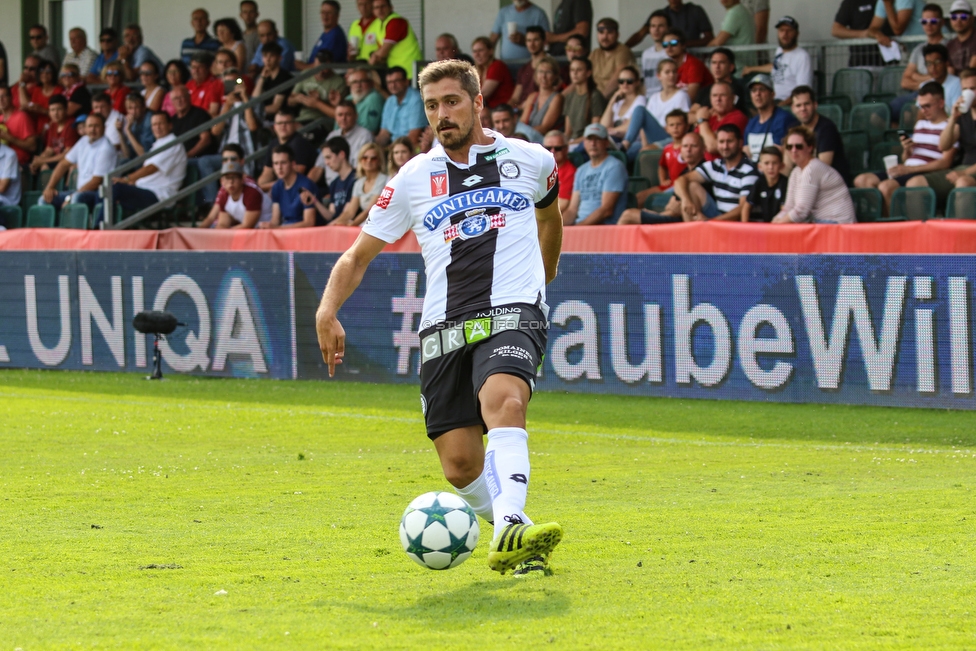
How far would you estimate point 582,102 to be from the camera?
1755 centimetres

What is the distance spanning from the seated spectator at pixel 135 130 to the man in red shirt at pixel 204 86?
0.78 metres

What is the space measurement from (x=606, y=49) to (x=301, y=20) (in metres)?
8.80

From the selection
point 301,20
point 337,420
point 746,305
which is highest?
point 301,20

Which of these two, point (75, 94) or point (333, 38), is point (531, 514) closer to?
point (333, 38)

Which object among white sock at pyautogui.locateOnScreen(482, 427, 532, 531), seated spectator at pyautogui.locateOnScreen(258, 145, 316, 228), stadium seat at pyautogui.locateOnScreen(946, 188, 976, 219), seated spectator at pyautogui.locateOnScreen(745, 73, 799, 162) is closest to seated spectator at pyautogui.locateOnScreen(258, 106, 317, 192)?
seated spectator at pyautogui.locateOnScreen(258, 145, 316, 228)

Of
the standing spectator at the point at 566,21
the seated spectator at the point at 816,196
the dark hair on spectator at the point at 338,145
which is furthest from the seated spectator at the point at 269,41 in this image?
the seated spectator at the point at 816,196

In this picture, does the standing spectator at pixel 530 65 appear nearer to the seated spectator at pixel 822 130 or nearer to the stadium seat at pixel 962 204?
the seated spectator at pixel 822 130

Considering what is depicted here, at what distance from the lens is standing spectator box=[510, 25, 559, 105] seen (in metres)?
18.4

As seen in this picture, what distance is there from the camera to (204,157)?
68.4 feet

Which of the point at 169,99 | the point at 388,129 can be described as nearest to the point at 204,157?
the point at 169,99

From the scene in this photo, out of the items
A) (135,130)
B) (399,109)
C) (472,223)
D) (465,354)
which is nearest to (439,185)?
(472,223)

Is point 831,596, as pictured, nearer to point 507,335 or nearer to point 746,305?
point 507,335

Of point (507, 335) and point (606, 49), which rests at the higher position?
point (606, 49)

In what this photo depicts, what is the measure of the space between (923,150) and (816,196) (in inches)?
57.0
